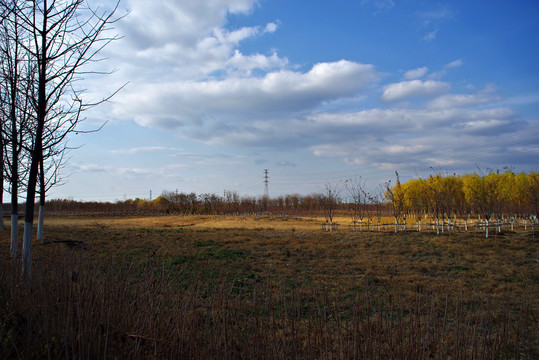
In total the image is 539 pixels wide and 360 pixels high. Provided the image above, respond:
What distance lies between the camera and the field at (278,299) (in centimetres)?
263

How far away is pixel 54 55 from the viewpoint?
209 inches

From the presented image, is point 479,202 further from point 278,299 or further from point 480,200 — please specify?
point 278,299

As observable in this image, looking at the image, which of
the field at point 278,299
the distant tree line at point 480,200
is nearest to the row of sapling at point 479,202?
the distant tree line at point 480,200

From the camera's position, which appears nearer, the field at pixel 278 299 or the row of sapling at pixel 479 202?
the field at pixel 278 299

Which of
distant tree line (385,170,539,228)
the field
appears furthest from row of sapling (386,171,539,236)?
the field

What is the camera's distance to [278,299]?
673 centimetres

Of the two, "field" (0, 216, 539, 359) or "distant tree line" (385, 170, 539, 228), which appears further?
"distant tree line" (385, 170, 539, 228)

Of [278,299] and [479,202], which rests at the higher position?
[479,202]

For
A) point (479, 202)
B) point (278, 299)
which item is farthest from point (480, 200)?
point (278, 299)

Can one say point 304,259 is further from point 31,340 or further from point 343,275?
point 31,340

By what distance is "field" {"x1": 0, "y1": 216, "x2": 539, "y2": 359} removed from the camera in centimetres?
263

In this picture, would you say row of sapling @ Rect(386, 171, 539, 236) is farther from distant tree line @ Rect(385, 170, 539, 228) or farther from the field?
the field

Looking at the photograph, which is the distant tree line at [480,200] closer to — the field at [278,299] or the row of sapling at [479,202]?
the row of sapling at [479,202]

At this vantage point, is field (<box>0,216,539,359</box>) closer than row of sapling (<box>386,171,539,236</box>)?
Yes
